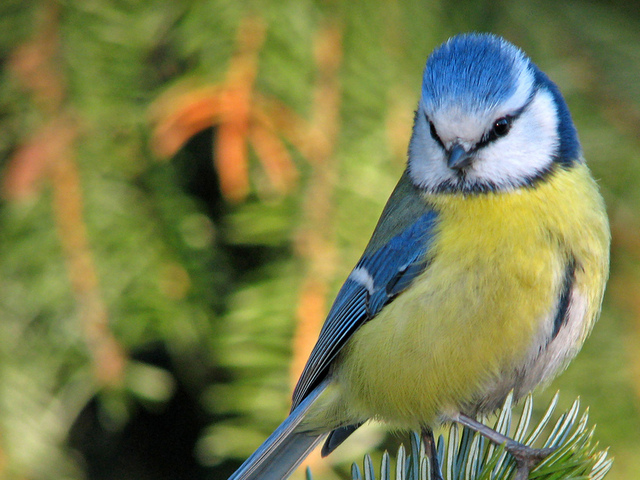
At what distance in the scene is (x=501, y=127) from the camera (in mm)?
1155

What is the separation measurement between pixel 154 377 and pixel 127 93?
0.52 metres

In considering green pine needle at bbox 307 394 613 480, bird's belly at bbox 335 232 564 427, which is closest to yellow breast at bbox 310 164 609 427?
bird's belly at bbox 335 232 564 427

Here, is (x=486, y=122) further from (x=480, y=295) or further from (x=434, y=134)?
(x=480, y=295)

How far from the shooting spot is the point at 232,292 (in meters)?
1.34

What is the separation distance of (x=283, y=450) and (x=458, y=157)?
59 cm

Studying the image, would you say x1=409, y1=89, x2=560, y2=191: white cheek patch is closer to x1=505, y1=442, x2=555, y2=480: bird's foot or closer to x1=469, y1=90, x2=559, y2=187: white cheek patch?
x1=469, y1=90, x2=559, y2=187: white cheek patch

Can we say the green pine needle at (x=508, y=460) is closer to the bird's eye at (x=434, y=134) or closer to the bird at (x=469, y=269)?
the bird at (x=469, y=269)

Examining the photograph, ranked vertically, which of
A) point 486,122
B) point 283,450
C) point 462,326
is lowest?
point 283,450

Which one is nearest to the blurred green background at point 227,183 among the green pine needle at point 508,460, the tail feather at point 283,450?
the tail feather at point 283,450

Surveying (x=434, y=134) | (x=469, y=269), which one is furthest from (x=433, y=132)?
(x=469, y=269)

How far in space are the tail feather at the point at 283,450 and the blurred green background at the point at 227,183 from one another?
0.03 meters

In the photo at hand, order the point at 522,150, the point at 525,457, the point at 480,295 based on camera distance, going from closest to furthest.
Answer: the point at 525,457 < the point at 480,295 < the point at 522,150

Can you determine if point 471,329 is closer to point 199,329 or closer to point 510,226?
point 510,226

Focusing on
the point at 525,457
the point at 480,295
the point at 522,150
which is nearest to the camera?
the point at 525,457
